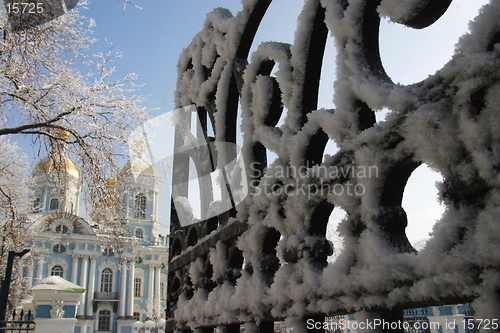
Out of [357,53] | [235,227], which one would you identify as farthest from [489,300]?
[235,227]

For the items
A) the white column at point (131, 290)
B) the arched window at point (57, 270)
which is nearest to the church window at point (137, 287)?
the white column at point (131, 290)

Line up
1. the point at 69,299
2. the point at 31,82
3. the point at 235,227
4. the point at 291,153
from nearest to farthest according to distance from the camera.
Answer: the point at 291,153 → the point at 235,227 → the point at 31,82 → the point at 69,299

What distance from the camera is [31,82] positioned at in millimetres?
7145

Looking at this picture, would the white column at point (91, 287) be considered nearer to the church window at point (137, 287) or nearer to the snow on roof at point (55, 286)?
the church window at point (137, 287)

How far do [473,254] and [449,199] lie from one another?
83 millimetres

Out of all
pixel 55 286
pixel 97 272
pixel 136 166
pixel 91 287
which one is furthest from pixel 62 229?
pixel 55 286

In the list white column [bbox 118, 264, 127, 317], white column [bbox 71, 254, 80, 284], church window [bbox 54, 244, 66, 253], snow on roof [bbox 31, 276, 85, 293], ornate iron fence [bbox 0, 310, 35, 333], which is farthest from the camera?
white column [bbox 118, 264, 127, 317]

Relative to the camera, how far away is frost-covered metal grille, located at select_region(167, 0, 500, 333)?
519mm

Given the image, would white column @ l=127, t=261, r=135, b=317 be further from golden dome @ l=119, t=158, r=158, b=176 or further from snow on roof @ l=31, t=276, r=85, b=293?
snow on roof @ l=31, t=276, r=85, b=293

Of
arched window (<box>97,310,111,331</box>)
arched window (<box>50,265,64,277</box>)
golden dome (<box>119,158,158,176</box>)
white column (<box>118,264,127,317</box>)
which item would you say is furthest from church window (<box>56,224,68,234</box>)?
golden dome (<box>119,158,158,176</box>)

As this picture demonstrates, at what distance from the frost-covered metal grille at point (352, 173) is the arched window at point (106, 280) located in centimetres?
3906

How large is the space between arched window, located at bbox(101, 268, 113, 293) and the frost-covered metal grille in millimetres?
39063

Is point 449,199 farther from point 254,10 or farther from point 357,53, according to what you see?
point 254,10

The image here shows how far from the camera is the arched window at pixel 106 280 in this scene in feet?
120
